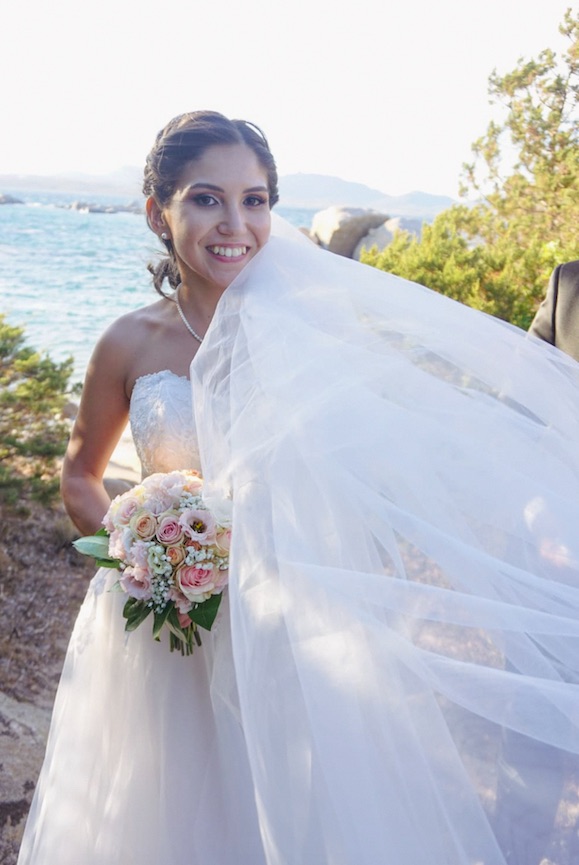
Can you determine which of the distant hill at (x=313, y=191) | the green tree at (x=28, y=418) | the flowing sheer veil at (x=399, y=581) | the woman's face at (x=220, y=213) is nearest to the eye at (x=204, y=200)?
the woman's face at (x=220, y=213)

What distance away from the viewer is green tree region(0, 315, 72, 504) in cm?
538

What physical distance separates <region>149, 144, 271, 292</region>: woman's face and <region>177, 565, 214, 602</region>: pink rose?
0.87m

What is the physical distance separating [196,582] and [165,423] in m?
0.70

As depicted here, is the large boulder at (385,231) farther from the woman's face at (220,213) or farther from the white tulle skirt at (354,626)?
the white tulle skirt at (354,626)

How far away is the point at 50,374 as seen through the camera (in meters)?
5.50

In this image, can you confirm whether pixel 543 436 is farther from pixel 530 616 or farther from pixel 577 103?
pixel 577 103

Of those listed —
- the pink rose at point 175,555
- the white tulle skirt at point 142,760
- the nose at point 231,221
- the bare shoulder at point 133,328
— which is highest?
the nose at point 231,221

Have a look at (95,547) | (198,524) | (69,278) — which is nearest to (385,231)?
(69,278)

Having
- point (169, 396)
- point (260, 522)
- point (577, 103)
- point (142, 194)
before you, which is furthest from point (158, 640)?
point (577, 103)

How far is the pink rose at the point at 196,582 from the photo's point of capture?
1737 mm

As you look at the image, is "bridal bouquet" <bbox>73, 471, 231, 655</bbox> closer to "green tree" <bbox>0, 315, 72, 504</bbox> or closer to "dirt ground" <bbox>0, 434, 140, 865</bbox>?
"dirt ground" <bbox>0, 434, 140, 865</bbox>

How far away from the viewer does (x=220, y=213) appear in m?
2.21

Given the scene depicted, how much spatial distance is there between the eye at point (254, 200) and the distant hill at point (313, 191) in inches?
2711

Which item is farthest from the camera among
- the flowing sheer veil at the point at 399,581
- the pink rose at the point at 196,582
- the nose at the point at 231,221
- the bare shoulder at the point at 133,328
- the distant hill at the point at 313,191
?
the distant hill at the point at 313,191
